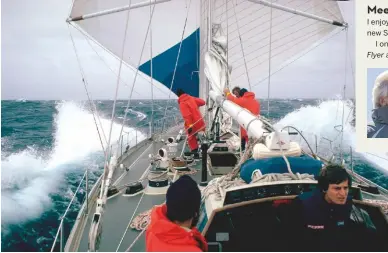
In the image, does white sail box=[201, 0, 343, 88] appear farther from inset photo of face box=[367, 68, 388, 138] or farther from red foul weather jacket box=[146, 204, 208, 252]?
red foul weather jacket box=[146, 204, 208, 252]

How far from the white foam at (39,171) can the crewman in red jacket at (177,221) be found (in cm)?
583

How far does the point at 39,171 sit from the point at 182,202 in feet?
33.3

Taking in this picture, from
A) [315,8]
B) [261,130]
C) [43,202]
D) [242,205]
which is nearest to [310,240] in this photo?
[242,205]

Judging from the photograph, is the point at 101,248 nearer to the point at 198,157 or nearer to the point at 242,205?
the point at 242,205

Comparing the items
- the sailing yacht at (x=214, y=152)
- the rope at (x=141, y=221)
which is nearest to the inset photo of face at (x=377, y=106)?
the sailing yacht at (x=214, y=152)

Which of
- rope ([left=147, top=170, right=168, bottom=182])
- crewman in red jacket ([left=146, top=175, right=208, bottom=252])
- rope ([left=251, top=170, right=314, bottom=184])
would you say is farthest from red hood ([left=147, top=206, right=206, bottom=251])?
rope ([left=147, top=170, right=168, bottom=182])

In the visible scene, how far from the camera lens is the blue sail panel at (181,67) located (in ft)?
32.3

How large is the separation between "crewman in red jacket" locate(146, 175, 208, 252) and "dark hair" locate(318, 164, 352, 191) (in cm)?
87

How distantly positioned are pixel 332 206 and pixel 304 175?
0.59 metres

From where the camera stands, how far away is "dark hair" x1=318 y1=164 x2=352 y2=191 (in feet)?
5.81

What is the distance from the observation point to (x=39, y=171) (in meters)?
10.1

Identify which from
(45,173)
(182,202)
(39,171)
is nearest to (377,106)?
(182,202)

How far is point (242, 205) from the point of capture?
216cm

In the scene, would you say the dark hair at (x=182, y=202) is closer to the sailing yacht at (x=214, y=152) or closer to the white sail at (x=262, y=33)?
the sailing yacht at (x=214, y=152)
